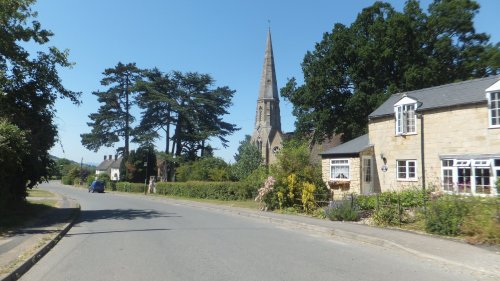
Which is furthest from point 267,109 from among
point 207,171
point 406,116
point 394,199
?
point 394,199

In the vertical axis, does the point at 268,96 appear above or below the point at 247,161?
above

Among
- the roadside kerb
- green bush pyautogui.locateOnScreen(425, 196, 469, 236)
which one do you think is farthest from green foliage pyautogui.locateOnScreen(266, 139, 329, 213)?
green bush pyautogui.locateOnScreen(425, 196, 469, 236)

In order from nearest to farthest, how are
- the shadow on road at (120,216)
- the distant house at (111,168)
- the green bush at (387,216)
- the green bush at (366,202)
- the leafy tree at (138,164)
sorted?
the green bush at (387,216), the green bush at (366,202), the shadow on road at (120,216), the leafy tree at (138,164), the distant house at (111,168)

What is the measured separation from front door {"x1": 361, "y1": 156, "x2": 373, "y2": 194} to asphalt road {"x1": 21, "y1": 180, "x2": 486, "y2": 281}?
45.9ft

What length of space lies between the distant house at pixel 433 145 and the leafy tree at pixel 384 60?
33.3 feet

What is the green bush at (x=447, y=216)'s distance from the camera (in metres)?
12.8

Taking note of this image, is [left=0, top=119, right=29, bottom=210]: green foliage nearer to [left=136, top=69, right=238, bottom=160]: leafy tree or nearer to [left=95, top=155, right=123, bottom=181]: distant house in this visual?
[left=136, top=69, right=238, bottom=160]: leafy tree

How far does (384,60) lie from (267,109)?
47953 mm

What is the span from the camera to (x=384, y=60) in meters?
38.8

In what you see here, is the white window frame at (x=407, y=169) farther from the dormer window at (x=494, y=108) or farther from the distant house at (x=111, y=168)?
the distant house at (x=111, y=168)

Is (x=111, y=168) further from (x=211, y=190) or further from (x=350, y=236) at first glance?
(x=350, y=236)

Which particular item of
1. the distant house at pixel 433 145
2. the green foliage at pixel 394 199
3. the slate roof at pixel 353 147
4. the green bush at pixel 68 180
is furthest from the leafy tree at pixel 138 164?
the green foliage at pixel 394 199

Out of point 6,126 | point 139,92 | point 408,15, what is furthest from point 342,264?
point 139,92

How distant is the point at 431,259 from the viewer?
32.2ft
